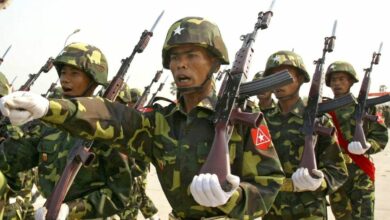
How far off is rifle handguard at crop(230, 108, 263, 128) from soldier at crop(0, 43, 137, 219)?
1.20 m

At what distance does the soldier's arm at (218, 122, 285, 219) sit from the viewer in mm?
2459

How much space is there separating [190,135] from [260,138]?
43 cm

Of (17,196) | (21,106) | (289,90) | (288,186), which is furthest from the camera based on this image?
(17,196)

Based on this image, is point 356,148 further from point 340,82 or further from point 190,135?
point 190,135

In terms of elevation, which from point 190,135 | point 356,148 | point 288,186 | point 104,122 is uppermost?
point 356,148

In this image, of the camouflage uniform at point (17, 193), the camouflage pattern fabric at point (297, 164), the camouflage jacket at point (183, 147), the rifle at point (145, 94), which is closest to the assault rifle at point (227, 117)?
the camouflage jacket at point (183, 147)

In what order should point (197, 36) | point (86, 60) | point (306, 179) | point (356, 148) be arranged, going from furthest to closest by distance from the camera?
point (356, 148) < point (86, 60) < point (306, 179) < point (197, 36)

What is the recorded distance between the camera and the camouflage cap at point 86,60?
384 cm

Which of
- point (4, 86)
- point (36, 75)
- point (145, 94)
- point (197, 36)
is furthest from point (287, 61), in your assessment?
point (36, 75)

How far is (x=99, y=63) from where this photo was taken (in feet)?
13.4

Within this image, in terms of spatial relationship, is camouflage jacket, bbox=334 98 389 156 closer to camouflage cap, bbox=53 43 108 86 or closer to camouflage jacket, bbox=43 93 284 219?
camouflage cap, bbox=53 43 108 86

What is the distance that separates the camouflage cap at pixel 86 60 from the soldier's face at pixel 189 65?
1.27 meters

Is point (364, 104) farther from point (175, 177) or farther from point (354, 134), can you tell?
point (175, 177)

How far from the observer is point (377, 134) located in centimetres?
670
